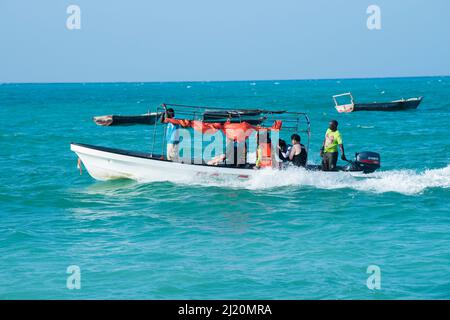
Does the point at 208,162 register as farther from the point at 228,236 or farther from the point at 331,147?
the point at 228,236

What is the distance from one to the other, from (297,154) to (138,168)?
15.4ft

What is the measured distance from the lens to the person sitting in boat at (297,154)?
723 inches

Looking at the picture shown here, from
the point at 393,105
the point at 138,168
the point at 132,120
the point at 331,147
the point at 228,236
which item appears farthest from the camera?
the point at 393,105

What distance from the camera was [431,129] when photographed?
4178cm

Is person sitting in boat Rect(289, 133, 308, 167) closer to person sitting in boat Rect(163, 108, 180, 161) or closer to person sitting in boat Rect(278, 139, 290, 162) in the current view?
person sitting in boat Rect(278, 139, 290, 162)

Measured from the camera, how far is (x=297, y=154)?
60.5 feet

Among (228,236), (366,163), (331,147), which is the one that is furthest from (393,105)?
(228,236)

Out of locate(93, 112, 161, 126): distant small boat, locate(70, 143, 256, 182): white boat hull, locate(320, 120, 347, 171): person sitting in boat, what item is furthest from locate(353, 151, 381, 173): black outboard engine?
locate(93, 112, 161, 126): distant small boat

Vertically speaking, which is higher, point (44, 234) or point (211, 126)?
point (211, 126)

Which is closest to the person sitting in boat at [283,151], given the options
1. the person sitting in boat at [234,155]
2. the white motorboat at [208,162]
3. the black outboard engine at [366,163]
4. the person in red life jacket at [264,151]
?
the white motorboat at [208,162]
